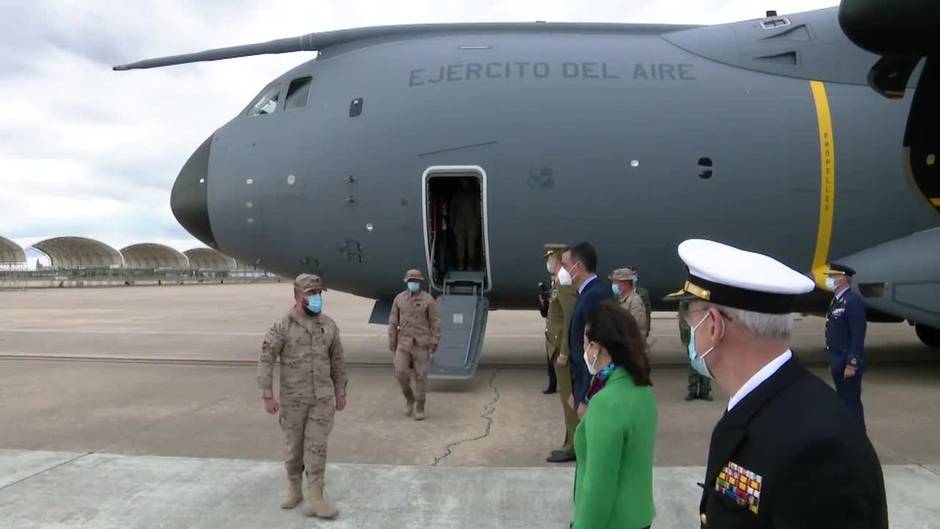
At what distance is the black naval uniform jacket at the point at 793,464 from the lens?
1.38 m

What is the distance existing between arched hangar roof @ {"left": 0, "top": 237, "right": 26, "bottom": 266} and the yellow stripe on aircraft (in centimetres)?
8047

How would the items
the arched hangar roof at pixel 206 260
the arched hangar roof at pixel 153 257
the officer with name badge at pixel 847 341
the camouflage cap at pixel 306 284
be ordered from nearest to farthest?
the camouflage cap at pixel 306 284
the officer with name badge at pixel 847 341
the arched hangar roof at pixel 153 257
the arched hangar roof at pixel 206 260

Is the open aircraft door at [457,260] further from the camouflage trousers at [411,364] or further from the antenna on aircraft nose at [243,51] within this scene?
the antenna on aircraft nose at [243,51]

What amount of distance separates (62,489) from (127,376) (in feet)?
18.7

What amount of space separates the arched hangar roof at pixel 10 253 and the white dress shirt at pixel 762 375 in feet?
276

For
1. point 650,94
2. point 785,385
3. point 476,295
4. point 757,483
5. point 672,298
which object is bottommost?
point 476,295

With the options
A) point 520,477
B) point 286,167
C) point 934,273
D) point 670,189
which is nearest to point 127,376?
point 286,167

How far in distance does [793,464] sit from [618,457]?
1198mm

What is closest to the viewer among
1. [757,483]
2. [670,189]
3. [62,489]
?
[757,483]

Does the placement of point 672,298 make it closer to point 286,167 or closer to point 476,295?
point 476,295

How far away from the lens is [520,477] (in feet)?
17.6

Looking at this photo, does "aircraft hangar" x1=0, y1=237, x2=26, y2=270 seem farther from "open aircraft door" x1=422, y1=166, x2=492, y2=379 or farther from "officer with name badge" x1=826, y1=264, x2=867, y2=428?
"officer with name badge" x1=826, y1=264, x2=867, y2=428

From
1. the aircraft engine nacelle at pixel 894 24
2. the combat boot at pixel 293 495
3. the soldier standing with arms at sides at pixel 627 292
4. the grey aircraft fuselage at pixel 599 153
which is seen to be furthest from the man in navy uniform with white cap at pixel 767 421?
the grey aircraft fuselage at pixel 599 153

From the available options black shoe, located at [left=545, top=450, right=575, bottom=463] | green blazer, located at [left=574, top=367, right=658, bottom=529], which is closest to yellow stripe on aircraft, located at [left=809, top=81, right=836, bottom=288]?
black shoe, located at [left=545, top=450, right=575, bottom=463]
